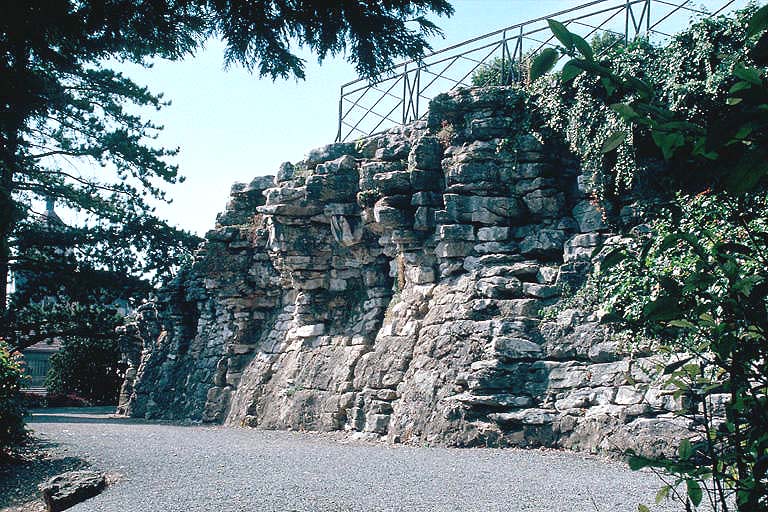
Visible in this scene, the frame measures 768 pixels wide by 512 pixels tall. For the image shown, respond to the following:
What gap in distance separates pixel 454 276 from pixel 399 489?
5.93 meters

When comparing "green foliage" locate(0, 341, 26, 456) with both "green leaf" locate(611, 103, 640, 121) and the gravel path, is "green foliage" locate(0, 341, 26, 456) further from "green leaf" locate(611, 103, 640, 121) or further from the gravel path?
"green leaf" locate(611, 103, 640, 121)

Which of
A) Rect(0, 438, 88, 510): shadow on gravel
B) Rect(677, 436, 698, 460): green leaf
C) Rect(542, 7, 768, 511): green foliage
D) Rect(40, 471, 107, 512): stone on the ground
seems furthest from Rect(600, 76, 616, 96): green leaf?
Rect(0, 438, 88, 510): shadow on gravel

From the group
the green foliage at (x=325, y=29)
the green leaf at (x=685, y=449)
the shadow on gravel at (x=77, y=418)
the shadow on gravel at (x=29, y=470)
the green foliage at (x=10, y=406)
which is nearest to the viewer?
the green leaf at (x=685, y=449)

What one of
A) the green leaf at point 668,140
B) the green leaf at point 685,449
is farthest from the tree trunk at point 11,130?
the green leaf at point 685,449

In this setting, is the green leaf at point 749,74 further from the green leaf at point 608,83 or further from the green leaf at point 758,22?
the green leaf at point 608,83

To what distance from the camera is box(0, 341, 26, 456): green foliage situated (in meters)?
9.98

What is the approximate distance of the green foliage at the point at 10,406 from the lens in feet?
32.7

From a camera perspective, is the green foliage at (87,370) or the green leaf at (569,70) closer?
the green leaf at (569,70)

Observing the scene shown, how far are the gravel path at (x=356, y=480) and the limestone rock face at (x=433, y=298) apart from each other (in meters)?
0.86

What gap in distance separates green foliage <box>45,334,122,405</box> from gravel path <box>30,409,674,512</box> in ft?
61.9

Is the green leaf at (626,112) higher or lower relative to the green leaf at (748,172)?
higher

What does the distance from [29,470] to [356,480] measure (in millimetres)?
4751

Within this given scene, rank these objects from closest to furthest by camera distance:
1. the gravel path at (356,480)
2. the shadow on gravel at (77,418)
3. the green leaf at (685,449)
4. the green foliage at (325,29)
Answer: the green leaf at (685,449) < the green foliage at (325,29) < the gravel path at (356,480) < the shadow on gravel at (77,418)

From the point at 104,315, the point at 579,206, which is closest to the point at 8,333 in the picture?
the point at 104,315
